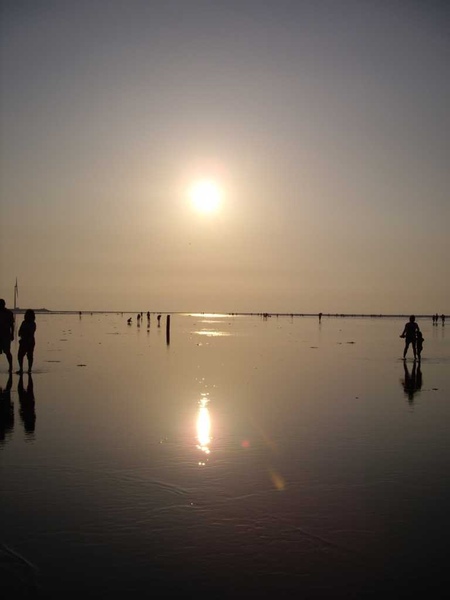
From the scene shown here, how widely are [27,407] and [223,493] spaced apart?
7691 mm

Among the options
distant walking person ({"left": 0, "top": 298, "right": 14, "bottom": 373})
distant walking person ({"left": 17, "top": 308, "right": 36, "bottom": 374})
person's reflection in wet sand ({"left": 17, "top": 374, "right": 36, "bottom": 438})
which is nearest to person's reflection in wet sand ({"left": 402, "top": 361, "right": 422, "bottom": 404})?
person's reflection in wet sand ({"left": 17, "top": 374, "right": 36, "bottom": 438})

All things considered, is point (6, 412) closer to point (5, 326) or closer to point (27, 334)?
point (5, 326)

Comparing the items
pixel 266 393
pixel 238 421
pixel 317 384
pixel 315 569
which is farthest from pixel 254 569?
pixel 317 384

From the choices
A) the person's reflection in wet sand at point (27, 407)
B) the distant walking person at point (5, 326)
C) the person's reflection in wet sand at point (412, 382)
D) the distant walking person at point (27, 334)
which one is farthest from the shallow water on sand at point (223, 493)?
the distant walking person at point (27, 334)

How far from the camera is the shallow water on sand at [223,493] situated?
5031mm

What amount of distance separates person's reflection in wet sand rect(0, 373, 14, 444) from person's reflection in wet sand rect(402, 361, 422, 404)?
979cm

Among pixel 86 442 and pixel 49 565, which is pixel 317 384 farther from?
pixel 49 565

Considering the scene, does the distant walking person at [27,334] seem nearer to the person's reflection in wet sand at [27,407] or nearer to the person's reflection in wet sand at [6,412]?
the person's reflection in wet sand at [27,407]

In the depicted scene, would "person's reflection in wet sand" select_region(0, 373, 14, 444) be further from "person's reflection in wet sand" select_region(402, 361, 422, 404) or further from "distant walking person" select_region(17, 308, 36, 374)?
"person's reflection in wet sand" select_region(402, 361, 422, 404)

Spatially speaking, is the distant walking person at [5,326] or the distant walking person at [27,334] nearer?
the distant walking person at [5,326]

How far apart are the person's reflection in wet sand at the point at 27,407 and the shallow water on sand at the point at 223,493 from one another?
A: 0.18 ft

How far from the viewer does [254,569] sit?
511cm

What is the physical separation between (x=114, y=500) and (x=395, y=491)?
3543mm

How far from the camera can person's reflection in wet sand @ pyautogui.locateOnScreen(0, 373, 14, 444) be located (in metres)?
10.9
